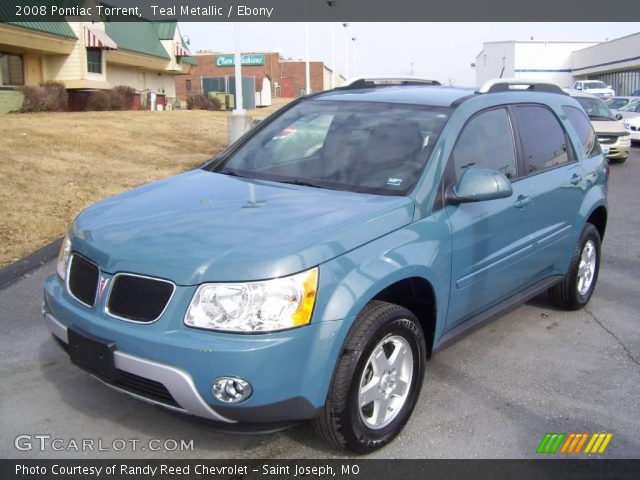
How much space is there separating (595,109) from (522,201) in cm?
1434

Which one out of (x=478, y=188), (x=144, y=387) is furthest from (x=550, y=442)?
(x=144, y=387)

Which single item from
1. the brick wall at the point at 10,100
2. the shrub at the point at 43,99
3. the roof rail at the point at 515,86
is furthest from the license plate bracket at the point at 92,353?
the shrub at the point at 43,99

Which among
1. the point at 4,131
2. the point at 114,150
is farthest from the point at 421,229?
the point at 4,131

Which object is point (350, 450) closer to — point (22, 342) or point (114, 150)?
A: point (22, 342)

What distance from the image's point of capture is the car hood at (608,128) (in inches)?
624

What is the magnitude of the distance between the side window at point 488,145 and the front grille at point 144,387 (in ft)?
6.87

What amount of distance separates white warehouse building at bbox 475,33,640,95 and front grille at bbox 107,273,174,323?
173 ft

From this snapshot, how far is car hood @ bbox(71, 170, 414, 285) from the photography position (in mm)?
2834

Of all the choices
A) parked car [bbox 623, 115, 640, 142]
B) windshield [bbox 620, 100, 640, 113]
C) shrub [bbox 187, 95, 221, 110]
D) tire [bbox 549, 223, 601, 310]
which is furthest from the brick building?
tire [bbox 549, 223, 601, 310]

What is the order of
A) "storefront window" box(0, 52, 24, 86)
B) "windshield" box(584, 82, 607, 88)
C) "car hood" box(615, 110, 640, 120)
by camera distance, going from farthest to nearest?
"windshield" box(584, 82, 607, 88)
"storefront window" box(0, 52, 24, 86)
"car hood" box(615, 110, 640, 120)

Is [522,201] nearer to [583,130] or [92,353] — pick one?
[583,130]

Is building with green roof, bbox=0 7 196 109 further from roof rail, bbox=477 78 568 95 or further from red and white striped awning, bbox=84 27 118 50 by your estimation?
roof rail, bbox=477 78 568 95

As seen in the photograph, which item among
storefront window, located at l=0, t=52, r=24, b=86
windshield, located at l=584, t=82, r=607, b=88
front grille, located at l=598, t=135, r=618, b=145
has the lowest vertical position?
front grille, located at l=598, t=135, r=618, b=145

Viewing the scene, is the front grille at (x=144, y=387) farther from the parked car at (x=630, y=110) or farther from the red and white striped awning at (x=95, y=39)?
the red and white striped awning at (x=95, y=39)
